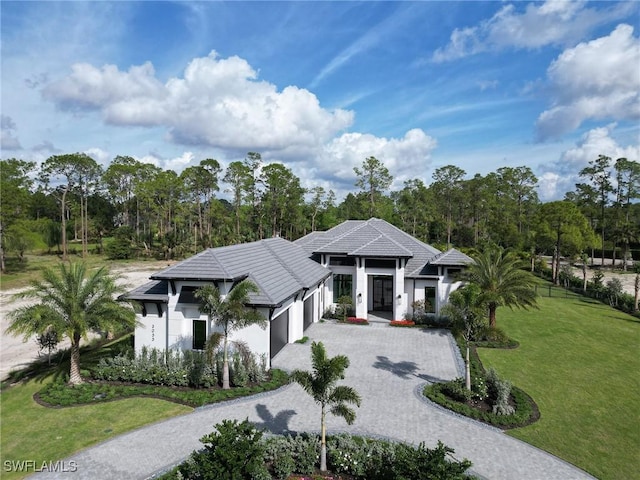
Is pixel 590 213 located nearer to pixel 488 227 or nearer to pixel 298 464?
pixel 488 227

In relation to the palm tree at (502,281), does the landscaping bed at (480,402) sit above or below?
below

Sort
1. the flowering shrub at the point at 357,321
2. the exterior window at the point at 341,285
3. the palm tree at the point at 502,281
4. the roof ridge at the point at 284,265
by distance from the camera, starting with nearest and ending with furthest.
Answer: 1. the palm tree at the point at 502,281
2. the roof ridge at the point at 284,265
3. the flowering shrub at the point at 357,321
4. the exterior window at the point at 341,285

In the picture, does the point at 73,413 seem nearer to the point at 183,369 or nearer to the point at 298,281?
the point at 183,369

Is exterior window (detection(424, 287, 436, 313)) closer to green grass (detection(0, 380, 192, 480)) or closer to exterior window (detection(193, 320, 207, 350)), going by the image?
exterior window (detection(193, 320, 207, 350))

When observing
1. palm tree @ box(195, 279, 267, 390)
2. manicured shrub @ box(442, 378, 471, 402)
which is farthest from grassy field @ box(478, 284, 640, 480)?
palm tree @ box(195, 279, 267, 390)

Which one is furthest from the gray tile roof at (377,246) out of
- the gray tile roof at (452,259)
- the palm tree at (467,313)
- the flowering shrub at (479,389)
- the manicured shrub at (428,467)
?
the manicured shrub at (428,467)

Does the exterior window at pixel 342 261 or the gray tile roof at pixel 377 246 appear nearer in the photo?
the gray tile roof at pixel 377 246

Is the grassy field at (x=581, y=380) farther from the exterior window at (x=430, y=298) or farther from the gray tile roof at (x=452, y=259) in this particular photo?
the gray tile roof at (x=452, y=259)
